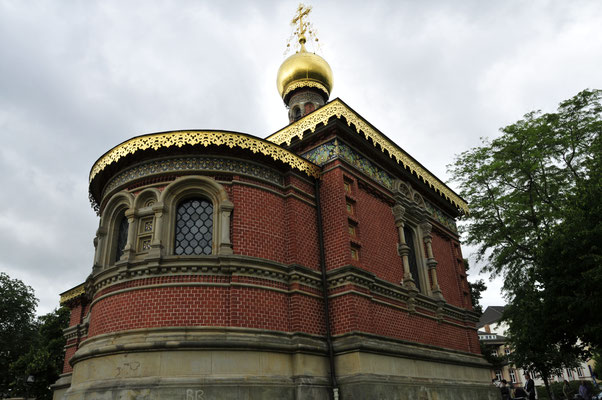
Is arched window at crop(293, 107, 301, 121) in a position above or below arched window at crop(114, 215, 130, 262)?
above

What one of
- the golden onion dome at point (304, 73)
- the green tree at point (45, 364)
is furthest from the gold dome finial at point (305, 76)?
the green tree at point (45, 364)

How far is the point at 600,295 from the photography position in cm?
1214

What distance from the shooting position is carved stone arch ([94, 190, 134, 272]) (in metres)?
10.9

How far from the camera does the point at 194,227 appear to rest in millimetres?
10664

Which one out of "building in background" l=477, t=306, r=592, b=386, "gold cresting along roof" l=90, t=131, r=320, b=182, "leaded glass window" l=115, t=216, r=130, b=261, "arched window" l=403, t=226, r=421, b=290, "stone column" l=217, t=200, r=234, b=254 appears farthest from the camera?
"building in background" l=477, t=306, r=592, b=386

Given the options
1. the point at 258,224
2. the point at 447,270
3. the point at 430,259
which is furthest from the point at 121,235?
the point at 447,270

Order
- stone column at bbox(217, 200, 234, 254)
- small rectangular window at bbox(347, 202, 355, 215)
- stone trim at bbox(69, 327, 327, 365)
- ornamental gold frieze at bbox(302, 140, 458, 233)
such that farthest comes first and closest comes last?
ornamental gold frieze at bbox(302, 140, 458, 233) < small rectangular window at bbox(347, 202, 355, 215) < stone column at bbox(217, 200, 234, 254) < stone trim at bbox(69, 327, 327, 365)

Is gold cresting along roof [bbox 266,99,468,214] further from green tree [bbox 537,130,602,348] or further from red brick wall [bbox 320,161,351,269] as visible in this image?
green tree [bbox 537,130,602,348]

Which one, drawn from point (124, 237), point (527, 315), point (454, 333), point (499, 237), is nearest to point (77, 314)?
point (124, 237)

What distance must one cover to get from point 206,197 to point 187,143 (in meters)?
1.34

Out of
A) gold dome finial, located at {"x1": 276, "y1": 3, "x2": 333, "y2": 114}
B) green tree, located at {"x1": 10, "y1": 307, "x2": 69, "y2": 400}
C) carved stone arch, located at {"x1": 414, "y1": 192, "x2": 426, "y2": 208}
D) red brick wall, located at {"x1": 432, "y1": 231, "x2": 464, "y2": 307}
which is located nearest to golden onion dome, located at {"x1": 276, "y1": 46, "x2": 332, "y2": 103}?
gold dome finial, located at {"x1": 276, "y1": 3, "x2": 333, "y2": 114}

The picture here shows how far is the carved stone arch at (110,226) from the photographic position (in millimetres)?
10945

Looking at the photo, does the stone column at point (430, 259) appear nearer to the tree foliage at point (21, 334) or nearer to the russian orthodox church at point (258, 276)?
the russian orthodox church at point (258, 276)

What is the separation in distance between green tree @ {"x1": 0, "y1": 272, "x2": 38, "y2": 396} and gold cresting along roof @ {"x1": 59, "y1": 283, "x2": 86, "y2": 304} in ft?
62.6
